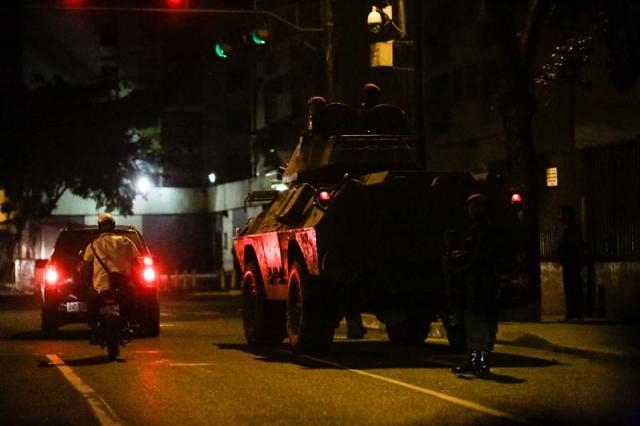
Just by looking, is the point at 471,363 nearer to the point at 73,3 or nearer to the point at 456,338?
the point at 456,338

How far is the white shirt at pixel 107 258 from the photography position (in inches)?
642

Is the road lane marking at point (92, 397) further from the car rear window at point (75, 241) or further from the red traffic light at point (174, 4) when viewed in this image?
the red traffic light at point (174, 4)

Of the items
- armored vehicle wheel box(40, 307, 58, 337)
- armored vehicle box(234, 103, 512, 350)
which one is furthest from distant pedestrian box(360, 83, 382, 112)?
armored vehicle wheel box(40, 307, 58, 337)

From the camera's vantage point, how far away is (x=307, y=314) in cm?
1609

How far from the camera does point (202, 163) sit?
75.2 metres

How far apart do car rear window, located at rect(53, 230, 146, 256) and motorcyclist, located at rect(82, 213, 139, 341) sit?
453cm

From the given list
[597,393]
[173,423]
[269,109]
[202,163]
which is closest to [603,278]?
[597,393]

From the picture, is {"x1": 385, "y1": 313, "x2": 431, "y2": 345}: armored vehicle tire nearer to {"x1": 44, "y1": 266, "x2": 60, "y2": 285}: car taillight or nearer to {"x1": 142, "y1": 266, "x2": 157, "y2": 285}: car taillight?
{"x1": 142, "y1": 266, "x2": 157, "y2": 285}: car taillight

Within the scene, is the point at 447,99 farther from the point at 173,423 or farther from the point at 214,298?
the point at 173,423

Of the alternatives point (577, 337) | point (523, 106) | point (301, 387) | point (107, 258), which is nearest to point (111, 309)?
point (107, 258)

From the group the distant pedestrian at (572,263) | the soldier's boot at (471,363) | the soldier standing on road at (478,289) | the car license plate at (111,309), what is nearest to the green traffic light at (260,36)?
the distant pedestrian at (572,263)

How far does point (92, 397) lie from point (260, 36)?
507 inches

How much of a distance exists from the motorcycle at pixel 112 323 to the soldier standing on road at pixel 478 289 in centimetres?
471

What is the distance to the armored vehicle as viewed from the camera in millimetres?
15523
